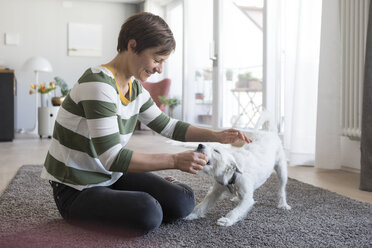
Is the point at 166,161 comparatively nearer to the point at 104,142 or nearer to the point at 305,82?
the point at 104,142

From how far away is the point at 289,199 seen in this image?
201 cm

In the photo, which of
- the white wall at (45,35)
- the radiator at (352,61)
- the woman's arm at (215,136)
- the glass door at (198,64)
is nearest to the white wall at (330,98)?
the radiator at (352,61)

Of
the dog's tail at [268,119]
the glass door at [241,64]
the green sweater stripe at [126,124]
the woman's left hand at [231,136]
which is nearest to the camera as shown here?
the green sweater stripe at [126,124]

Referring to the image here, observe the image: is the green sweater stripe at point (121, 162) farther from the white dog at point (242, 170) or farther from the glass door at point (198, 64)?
the glass door at point (198, 64)

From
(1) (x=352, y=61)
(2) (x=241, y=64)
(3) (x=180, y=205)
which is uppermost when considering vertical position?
(2) (x=241, y=64)

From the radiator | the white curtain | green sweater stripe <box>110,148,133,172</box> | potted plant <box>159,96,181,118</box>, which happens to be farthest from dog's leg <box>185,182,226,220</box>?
potted plant <box>159,96,181,118</box>

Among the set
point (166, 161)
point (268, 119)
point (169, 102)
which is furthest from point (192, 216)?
point (169, 102)

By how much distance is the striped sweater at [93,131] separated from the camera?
125cm

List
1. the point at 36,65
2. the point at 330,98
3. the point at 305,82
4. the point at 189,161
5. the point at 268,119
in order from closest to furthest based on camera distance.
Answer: the point at 189,161 < the point at 268,119 < the point at 330,98 < the point at 305,82 < the point at 36,65

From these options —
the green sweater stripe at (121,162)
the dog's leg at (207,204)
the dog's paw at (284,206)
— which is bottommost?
the dog's paw at (284,206)

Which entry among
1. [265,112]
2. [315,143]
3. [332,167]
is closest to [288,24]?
[315,143]

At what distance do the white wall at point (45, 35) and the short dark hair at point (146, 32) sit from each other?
19.9 feet

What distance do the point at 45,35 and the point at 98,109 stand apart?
6281 millimetres

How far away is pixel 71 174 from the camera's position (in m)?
1.39
